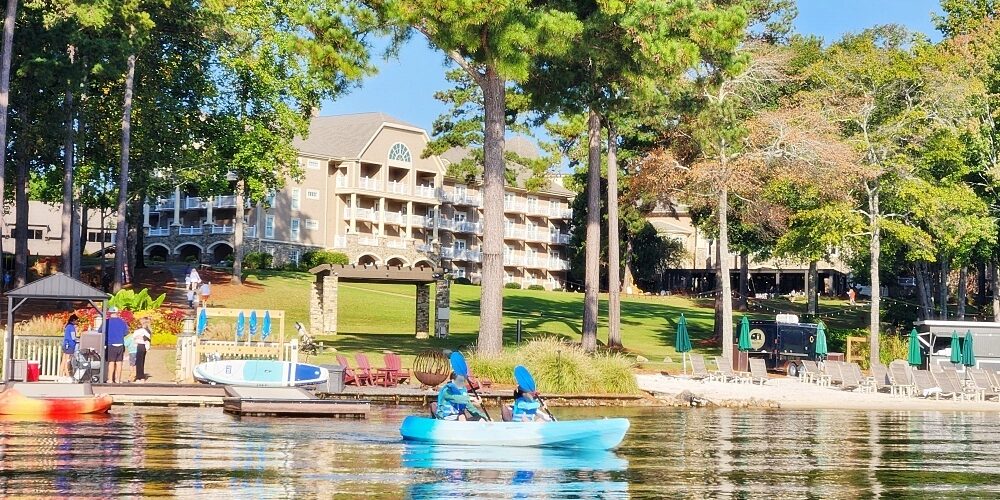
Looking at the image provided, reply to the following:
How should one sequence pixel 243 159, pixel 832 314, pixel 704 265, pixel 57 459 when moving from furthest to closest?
pixel 704 265 < pixel 832 314 < pixel 243 159 < pixel 57 459

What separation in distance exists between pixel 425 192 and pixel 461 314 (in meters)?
36.2

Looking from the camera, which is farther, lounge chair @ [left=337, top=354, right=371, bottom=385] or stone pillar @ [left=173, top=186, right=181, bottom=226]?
stone pillar @ [left=173, top=186, right=181, bottom=226]

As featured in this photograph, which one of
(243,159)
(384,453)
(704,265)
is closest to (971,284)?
(704,265)

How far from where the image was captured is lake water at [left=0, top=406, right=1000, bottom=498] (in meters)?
17.5

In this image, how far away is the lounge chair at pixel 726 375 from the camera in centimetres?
4096

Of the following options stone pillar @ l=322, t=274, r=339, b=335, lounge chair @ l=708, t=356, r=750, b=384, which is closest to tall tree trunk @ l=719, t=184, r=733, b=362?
lounge chair @ l=708, t=356, r=750, b=384

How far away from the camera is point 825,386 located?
135ft

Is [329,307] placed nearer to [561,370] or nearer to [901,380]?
[561,370]

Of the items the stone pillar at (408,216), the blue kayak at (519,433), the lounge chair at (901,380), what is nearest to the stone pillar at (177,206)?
the stone pillar at (408,216)

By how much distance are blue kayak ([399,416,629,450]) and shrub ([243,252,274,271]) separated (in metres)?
60.1

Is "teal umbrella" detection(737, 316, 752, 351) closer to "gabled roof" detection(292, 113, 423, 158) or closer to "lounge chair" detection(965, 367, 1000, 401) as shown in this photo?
"lounge chair" detection(965, 367, 1000, 401)

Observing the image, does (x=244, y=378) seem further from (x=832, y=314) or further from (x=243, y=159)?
(x=832, y=314)

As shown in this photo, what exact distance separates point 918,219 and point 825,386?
11.7 meters

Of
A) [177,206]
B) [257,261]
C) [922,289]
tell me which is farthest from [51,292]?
[177,206]
